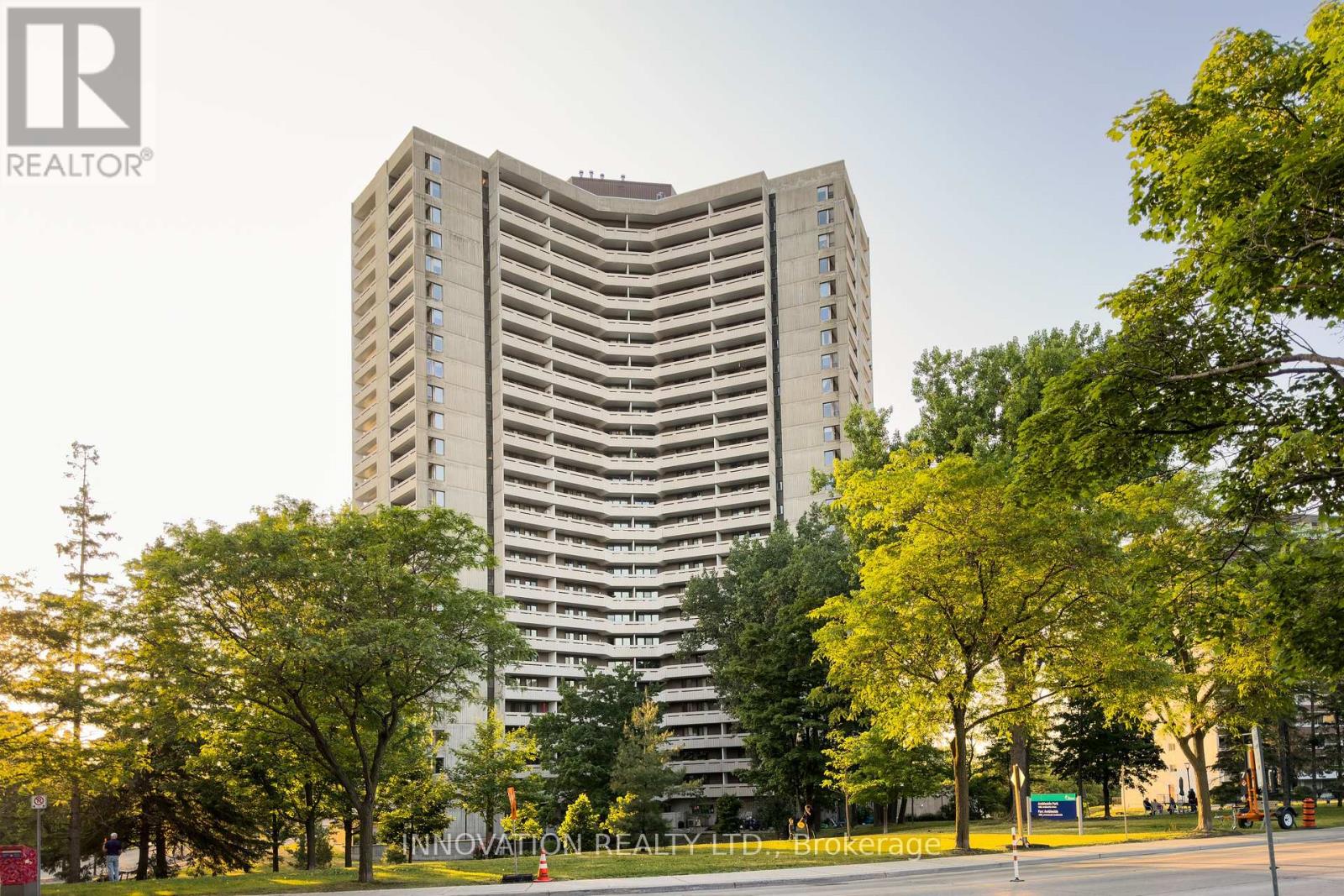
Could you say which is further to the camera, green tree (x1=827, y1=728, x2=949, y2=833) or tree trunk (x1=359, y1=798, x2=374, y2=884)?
green tree (x1=827, y1=728, x2=949, y2=833)

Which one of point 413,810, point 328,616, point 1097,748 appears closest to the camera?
point 328,616

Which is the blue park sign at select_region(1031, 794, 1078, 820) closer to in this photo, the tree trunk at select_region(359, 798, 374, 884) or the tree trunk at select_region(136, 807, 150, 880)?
the tree trunk at select_region(359, 798, 374, 884)

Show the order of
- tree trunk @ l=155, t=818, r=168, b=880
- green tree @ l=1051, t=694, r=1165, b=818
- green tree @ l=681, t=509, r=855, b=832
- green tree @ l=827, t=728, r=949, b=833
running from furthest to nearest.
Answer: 1. green tree @ l=1051, t=694, r=1165, b=818
2. green tree @ l=681, t=509, r=855, b=832
3. tree trunk @ l=155, t=818, r=168, b=880
4. green tree @ l=827, t=728, r=949, b=833

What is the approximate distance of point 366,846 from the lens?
3147 cm

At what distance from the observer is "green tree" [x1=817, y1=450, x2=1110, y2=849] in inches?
1378

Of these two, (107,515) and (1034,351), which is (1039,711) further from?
(107,515)

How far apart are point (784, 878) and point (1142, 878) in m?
8.11

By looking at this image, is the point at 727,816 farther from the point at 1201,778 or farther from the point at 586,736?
the point at 1201,778

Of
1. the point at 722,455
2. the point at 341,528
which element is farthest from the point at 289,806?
the point at 722,455

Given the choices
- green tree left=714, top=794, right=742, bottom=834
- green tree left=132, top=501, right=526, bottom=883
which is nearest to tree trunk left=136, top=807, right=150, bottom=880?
green tree left=132, top=501, right=526, bottom=883

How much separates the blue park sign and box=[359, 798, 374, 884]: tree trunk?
35.4 meters

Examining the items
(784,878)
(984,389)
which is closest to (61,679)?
(784,878)

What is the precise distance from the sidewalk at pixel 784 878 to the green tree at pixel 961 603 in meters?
3.88

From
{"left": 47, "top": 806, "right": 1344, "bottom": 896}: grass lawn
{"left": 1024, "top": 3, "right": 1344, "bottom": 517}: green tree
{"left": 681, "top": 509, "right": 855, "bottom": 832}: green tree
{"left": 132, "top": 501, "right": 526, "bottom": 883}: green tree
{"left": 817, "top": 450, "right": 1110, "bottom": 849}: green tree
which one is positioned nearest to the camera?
{"left": 1024, "top": 3, "right": 1344, "bottom": 517}: green tree
